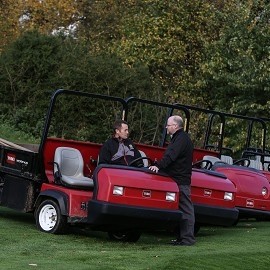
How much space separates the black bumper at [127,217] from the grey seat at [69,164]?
1.03 metres

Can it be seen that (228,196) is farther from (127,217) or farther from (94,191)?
(94,191)

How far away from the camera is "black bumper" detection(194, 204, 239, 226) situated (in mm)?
13633

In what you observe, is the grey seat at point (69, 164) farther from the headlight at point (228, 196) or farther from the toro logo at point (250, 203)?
the toro logo at point (250, 203)

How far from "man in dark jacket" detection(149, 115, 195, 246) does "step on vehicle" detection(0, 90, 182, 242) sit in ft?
0.62

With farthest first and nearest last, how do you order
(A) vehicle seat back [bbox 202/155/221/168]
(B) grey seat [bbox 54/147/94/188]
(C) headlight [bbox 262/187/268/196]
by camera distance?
(A) vehicle seat back [bbox 202/155/221/168] → (C) headlight [bbox 262/187/268/196] → (B) grey seat [bbox 54/147/94/188]

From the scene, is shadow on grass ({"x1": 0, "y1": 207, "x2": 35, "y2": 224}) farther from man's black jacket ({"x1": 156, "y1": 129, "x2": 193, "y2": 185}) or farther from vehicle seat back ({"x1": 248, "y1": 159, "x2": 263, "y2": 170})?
vehicle seat back ({"x1": 248, "y1": 159, "x2": 263, "y2": 170})

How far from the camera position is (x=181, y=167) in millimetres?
12898

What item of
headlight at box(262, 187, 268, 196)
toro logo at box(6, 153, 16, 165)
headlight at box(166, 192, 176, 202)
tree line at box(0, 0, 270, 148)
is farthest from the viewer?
tree line at box(0, 0, 270, 148)

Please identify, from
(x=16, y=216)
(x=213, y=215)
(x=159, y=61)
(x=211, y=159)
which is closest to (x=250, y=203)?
(x=211, y=159)

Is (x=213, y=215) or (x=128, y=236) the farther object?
(x=213, y=215)

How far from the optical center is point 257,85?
33.0 metres

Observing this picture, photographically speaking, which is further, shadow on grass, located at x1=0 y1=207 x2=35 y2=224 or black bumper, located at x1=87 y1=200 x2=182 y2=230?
shadow on grass, located at x1=0 y1=207 x2=35 y2=224

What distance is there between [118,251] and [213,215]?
2.36m

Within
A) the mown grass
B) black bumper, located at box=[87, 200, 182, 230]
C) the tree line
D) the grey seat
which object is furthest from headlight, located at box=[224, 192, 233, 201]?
the tree line
